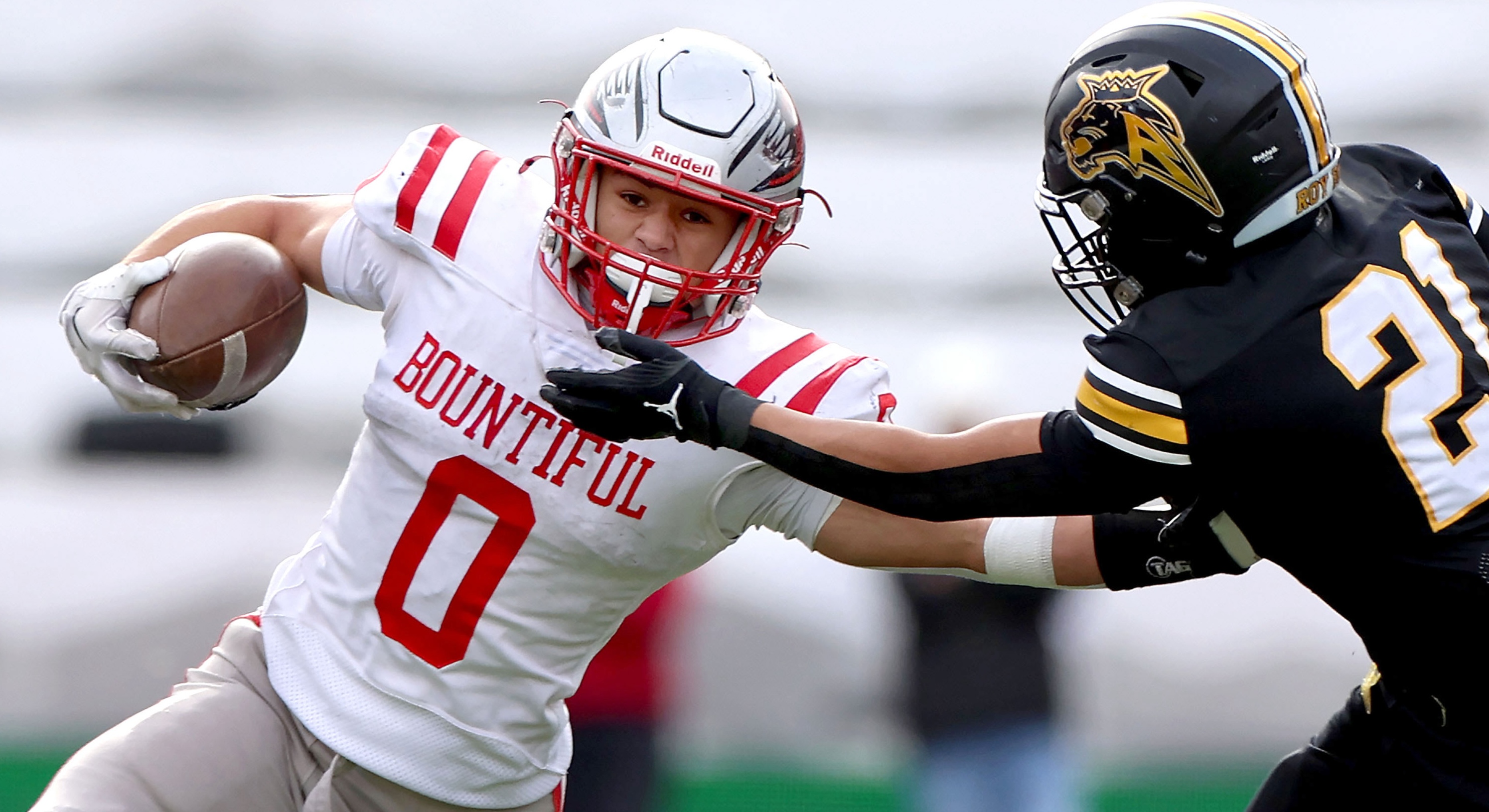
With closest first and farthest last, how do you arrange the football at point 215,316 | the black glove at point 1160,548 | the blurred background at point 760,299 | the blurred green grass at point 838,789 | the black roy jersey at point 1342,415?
the black roy jersey at point 1342,415 → the black glove at point 1160,548 → the football at point 215,316 → the blurred green grass at point 838,789 → the blurred background at point 760,299

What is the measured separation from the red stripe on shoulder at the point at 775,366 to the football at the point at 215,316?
728 millimetres

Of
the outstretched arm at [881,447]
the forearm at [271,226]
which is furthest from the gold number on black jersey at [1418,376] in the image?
the forearm at [271,226]

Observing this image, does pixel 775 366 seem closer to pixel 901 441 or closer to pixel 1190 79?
pixel 901 441

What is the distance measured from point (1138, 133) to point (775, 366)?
60 cm

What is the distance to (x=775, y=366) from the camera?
237cm

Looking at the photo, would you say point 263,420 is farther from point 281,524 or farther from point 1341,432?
point 1341,432

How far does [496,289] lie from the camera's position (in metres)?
2.43

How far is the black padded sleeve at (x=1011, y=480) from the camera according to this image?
6.78 ft

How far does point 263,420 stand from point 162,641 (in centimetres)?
105

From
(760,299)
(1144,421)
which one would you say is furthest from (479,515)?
(760,299)

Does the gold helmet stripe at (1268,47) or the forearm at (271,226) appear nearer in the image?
the gold helmet stripe at (1268,47)

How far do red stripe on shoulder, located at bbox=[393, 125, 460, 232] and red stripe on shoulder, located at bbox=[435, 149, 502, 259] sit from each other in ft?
0.14

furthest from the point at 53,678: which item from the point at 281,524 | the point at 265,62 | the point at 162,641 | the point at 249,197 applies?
the point at 249,197

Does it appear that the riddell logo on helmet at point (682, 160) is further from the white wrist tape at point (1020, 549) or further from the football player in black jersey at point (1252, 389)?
the white wrist tape at point (1020, 549)
